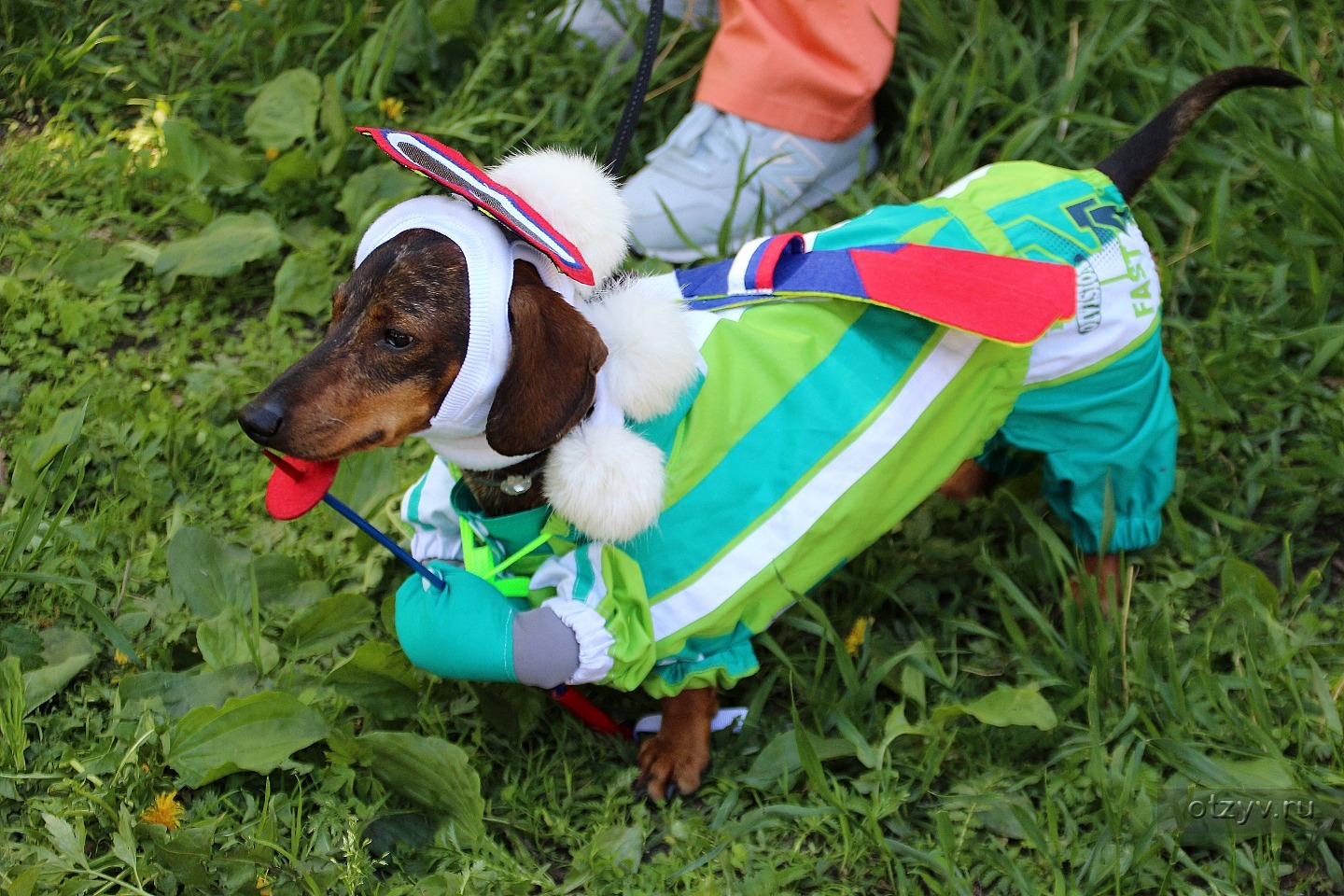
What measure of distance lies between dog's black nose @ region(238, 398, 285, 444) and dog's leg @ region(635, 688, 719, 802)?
0.90m

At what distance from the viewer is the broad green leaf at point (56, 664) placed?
6.55ft

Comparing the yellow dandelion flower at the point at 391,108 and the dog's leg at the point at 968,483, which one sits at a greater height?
the yellow dandelion flower at the point at 391,108

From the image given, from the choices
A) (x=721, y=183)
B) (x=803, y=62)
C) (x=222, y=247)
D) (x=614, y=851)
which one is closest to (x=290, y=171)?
(x=222, y=247)

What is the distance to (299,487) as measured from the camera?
1.80 m

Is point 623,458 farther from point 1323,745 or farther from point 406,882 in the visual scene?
point 1323,745

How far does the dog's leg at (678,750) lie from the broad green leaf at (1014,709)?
0.50 metres

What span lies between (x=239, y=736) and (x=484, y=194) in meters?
1.00

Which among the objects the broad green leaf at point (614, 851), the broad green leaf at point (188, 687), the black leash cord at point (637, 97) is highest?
the black leash cord at point (637, 97)

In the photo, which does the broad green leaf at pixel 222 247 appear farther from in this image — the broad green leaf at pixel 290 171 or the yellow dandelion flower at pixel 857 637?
the yellow dandelion flower at pixel 857 637

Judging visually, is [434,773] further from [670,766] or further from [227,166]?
[227,166]

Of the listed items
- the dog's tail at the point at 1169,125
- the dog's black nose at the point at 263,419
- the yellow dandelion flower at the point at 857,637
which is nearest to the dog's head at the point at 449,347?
the dog's black nose at the point at 263,419

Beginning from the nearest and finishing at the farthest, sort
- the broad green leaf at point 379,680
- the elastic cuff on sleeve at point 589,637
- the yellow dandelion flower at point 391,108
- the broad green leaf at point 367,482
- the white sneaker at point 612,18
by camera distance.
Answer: the elastic cuff on sleeve at point 589,637, the broad green leaf at point 379,680, the broad green leaf at point 367,482, the yellow dandelion flower at point 391,108, the white sneaker at point 612,18

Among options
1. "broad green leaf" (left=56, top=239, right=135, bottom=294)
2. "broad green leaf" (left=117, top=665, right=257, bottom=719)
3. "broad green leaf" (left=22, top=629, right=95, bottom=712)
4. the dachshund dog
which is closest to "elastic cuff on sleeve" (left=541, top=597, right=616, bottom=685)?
the dachshund dog

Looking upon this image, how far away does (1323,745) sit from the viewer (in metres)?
2.06
